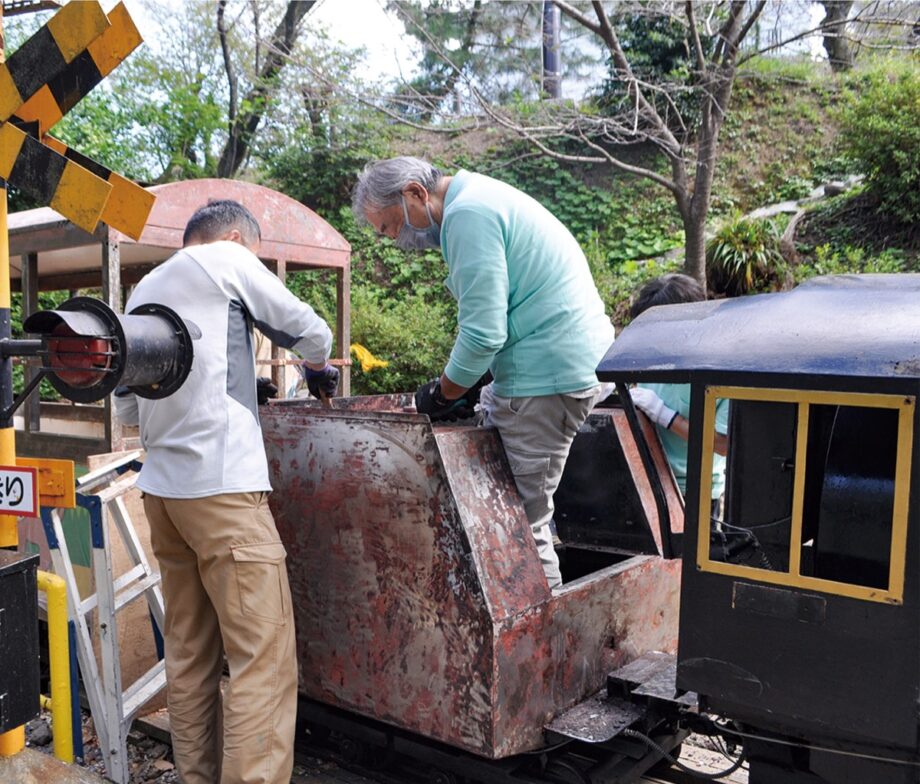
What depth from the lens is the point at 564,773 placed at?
8.71 ft

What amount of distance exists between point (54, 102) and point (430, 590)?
1.81 meters

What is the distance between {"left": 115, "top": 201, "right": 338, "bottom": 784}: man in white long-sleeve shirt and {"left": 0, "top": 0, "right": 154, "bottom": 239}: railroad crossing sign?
14.7 inches

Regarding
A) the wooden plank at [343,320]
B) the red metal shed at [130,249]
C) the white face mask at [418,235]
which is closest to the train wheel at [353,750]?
the white face mask at [418,235]

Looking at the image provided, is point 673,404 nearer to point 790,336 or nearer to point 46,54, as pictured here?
point 790,336

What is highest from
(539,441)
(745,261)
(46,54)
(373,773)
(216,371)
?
(745,261)

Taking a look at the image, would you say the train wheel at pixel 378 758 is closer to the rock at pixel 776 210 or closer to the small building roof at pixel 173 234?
the small building roof at pixel 173 234

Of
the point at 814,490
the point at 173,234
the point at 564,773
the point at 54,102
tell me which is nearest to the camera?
the point at 814,490

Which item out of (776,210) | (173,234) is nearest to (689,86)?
(776,210)

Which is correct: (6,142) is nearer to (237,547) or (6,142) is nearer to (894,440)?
Answer: (237,547)

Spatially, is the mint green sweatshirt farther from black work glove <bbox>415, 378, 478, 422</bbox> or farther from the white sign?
the white sign

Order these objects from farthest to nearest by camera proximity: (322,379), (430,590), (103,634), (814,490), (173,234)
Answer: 1. (173,234)
2. (103,634)
3. (322,379)
4. (430,590)
5. (814,490)

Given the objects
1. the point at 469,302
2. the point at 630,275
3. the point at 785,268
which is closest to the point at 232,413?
the point at 469,302

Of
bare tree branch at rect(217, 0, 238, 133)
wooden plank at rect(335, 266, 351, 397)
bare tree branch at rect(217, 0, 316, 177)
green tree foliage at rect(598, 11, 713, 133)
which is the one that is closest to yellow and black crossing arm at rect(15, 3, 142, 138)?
wooden plank at rect(335, 266, 351, 397)

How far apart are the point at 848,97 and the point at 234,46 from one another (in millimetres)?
11312
